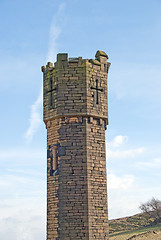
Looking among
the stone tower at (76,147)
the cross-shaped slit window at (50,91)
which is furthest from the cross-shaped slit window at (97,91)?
the cross-shaped slit window at (50,91)

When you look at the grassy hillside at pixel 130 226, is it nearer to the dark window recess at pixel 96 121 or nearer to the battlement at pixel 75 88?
the dark window recess at pixel 96 121

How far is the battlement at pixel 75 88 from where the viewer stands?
17.3m

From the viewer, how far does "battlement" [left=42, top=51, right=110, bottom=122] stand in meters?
17.3

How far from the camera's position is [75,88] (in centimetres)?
1748

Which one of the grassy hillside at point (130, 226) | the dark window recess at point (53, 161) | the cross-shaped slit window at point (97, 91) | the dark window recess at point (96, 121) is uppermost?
the cross-shaped slit window at point (97, 91)

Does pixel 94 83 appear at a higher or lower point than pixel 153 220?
higher

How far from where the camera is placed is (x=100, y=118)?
1778cm

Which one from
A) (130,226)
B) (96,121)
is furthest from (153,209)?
(96,121)

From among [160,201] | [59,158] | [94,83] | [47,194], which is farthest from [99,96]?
[160,201]

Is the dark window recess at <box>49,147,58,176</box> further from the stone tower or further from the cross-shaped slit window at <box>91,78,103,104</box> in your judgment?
the cross-shaped slit window at <box>91,78,103,104</box>

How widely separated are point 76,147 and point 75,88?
110 inches

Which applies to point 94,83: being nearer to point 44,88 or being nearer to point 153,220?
point 44,88

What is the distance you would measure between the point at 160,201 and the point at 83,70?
32139mm

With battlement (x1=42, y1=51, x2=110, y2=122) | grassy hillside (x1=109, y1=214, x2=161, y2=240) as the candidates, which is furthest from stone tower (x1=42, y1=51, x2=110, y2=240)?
grassy hillside (x1=109, y1=214, x2=161, y2=240)
